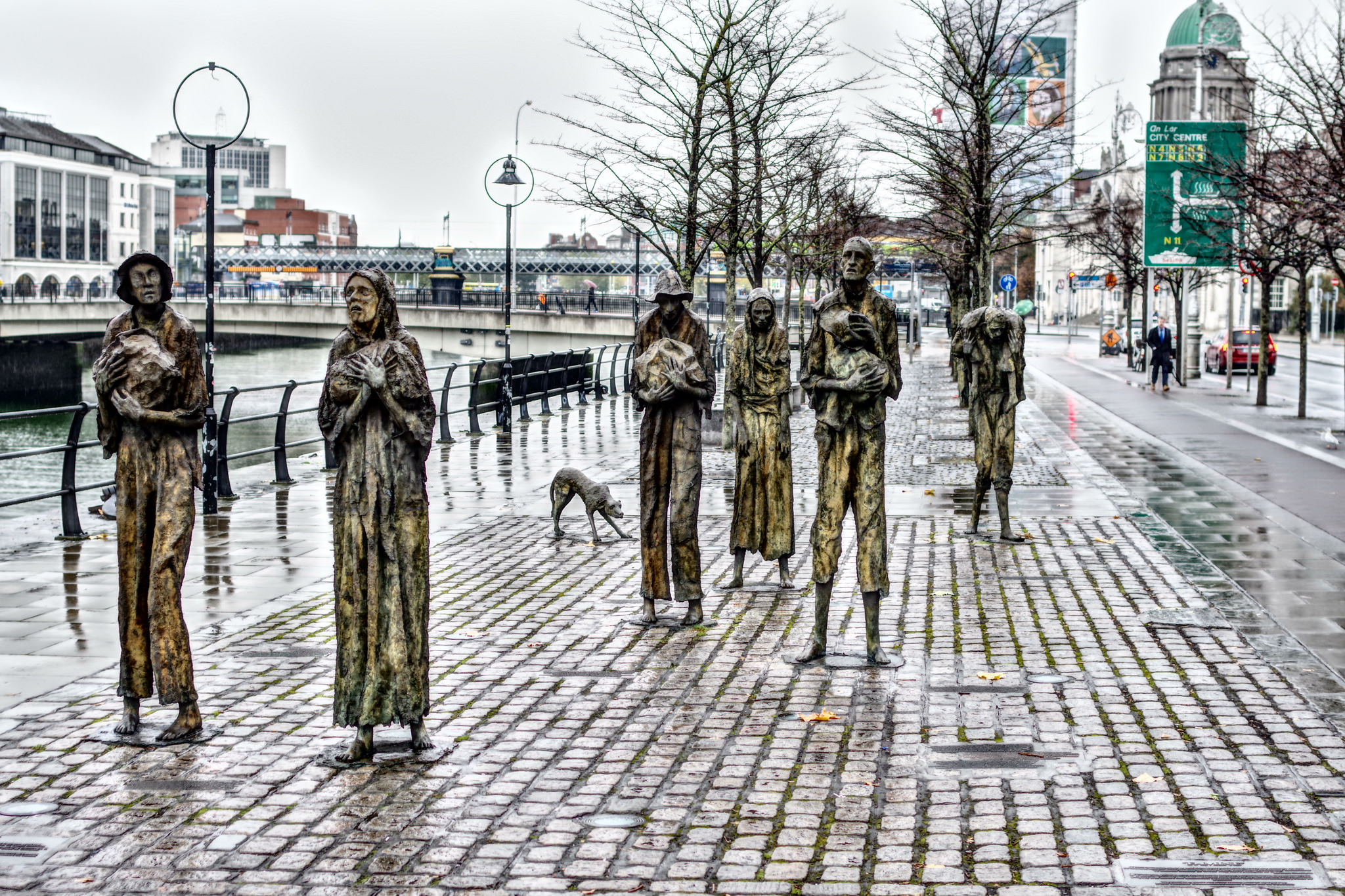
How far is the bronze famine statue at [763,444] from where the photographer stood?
10461mm

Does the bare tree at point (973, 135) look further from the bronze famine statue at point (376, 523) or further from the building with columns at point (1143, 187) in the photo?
the building with columns at point (1143, 187)

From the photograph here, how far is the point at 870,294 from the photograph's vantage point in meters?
8.48

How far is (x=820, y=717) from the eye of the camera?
7113 millimetres

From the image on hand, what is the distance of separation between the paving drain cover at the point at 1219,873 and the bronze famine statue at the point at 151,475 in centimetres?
395

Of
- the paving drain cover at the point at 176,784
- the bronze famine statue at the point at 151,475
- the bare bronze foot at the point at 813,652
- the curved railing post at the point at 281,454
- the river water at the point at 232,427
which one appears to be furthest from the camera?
the river water at the point at 232,427

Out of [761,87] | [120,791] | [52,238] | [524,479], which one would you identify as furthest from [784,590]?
[52,238]

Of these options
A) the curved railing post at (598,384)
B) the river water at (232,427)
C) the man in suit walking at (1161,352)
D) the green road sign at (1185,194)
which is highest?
the green road sign at (1185,194)

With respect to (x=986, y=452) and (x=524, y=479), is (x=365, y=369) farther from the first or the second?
(x=524, y=479)

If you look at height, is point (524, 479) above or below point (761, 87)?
below

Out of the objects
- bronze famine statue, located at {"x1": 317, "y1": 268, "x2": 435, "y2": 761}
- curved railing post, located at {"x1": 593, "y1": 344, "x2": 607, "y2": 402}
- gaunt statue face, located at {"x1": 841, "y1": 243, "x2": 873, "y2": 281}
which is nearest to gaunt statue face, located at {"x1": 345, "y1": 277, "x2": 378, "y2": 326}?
bronze famine statue, located at {"x1": 317, "y1": 268, "x2": 435, "y2": 761}

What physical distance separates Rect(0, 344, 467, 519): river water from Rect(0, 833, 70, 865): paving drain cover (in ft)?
10.7

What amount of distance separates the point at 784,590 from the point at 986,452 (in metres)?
3.38

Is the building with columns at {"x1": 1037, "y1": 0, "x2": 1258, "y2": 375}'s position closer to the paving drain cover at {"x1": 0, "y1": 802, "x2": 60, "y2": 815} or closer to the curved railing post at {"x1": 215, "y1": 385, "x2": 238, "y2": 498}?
the curved railing post at {"x1": 215, "y1": 385, "x2": 238, "y2": 498}

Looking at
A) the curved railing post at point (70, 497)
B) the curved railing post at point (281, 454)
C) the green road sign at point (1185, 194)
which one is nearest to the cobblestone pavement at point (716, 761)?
the curved railing post at point (70, 497)
